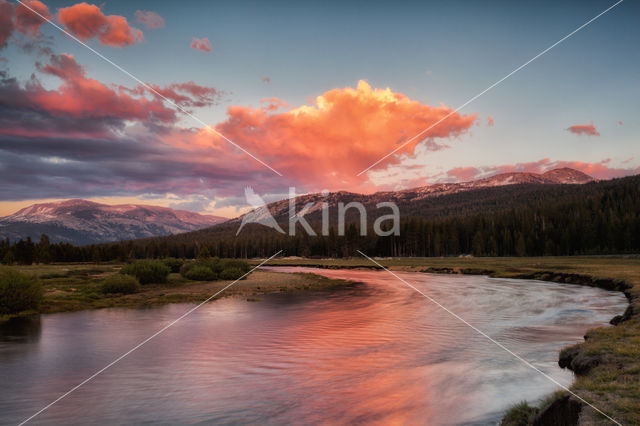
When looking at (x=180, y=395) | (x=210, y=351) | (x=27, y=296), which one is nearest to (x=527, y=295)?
(x=210, y=351)

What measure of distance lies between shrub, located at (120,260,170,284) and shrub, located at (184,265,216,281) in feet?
19.1

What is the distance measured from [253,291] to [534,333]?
30721 mm

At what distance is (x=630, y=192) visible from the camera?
139m

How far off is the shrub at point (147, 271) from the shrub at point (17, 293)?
717 inches

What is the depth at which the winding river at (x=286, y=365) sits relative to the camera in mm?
11398

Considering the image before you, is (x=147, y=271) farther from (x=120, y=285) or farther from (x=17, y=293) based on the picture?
(x=17, y=293)

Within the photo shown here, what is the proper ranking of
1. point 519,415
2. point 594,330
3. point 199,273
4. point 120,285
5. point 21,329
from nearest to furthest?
point 519,415
point 594,330
point 21,329
point 120,285
point 199,273

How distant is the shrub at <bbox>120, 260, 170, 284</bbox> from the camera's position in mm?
47812

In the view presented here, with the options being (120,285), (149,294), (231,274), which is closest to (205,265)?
(231,274)

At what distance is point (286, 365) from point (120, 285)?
3177 cm

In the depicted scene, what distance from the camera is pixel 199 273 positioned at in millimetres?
56344

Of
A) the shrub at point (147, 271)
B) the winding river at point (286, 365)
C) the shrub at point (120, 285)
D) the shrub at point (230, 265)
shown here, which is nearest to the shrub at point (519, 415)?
the winding river at point (286, 365)

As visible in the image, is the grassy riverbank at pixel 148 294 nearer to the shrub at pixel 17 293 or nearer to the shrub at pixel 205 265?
the shrub at pixel 17 293

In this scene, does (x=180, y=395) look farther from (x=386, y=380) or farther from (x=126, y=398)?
(x=386, y=380)
